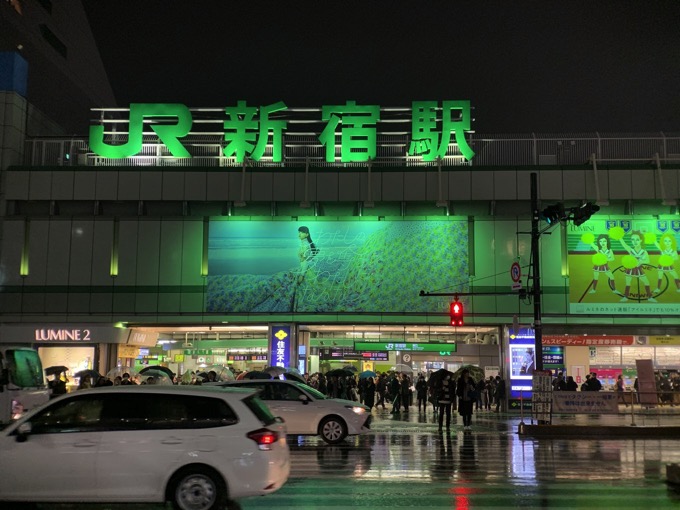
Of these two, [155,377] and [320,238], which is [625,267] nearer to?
[320,238]

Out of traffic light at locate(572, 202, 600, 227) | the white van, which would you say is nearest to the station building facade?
traffic light at locate(572, 202, 600, 227)

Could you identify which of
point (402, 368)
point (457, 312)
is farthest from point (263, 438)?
point (402, 368)

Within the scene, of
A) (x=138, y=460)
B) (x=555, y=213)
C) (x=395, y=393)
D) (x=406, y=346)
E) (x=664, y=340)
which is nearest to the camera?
(x=138, y=460)

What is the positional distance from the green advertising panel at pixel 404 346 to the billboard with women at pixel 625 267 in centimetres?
756

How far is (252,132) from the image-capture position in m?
34.8

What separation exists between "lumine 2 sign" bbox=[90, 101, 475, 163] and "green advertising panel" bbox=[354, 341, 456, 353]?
10.0 m

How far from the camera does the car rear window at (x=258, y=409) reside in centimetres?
980

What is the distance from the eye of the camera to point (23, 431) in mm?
9383

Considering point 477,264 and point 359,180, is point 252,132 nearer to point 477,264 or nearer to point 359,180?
point 359,180

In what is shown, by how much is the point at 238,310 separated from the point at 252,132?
28.1ft

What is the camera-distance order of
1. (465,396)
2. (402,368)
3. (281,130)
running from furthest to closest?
1. (402,368)
2. (281,130)
3. (465,396)

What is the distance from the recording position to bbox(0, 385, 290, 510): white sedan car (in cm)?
922

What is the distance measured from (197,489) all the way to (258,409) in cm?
132

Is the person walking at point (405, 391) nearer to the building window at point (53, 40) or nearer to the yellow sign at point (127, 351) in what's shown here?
the yellow sign at point (127, 351)
